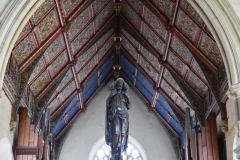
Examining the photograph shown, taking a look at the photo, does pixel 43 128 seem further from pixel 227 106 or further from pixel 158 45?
pixel 227 106

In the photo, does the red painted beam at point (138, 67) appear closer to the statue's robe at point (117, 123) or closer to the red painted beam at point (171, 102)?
the red painted beam at point (171, 102)

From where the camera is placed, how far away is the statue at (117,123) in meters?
8.38

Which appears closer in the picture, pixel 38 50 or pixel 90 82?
pixel 38 50

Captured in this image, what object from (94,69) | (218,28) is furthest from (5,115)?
(94,69)

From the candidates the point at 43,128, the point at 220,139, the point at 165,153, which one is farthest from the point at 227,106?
the point at 165,153

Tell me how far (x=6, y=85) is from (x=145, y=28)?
4.53 m

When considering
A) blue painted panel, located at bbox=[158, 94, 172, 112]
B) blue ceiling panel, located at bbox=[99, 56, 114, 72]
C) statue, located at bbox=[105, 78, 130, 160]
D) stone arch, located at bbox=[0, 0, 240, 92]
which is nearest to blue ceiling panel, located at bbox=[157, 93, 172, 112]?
blue painted panel, located at bbox=[158, 94, 172, 112]

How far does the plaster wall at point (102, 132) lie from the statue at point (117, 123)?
9.02 metres

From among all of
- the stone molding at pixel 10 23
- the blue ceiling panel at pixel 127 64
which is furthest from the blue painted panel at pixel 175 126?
the stone molding at pixel 10 23

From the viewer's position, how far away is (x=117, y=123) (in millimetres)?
8453

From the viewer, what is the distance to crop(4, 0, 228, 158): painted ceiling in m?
11.7

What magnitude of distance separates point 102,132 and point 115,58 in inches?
114

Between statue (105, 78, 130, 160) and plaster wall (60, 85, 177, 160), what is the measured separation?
29.6ft

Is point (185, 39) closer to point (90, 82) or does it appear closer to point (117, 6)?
point (117, 6)
